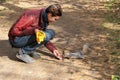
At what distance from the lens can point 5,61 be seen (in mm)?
5078

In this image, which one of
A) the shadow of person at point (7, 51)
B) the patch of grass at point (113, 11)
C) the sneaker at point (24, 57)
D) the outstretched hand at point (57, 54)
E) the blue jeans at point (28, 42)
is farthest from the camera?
the patch of grass at point (113, 11)

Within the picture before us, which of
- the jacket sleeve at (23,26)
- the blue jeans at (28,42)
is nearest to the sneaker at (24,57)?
the blue jeans at (28,42)

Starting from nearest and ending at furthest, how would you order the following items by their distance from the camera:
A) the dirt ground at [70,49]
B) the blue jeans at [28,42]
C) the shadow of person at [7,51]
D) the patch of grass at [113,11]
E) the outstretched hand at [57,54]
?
the dirt ground at [70,49]
the blue jeans at [28,42]
the outstretched hand at [57,54]
the shadow of person at [7,51]
the patch of grass at [113,11]

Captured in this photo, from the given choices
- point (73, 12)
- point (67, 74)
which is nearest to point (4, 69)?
point (67, 74)

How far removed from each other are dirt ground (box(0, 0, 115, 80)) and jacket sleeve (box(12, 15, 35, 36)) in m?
0.51

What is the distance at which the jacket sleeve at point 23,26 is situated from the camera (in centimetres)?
470

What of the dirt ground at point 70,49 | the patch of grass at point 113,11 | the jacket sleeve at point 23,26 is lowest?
the dirt ground at point 70,49

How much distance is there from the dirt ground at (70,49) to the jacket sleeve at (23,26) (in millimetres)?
506

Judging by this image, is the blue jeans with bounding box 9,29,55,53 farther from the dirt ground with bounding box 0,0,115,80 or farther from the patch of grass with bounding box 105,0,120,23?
the patch of grass with bounding box 105,0,120,23

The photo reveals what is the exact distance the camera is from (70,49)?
5570mm

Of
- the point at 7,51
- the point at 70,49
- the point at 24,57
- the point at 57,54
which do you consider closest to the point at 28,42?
the point at 24,57

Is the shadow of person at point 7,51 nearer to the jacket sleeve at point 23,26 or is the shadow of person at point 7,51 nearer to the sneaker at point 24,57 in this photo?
the sneaker at point 24,57

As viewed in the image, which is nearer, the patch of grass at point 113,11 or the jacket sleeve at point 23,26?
the jacket sleeve at point 23,26

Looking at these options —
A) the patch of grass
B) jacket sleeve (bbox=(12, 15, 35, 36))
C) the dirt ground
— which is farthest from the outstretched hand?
the patch of grass
